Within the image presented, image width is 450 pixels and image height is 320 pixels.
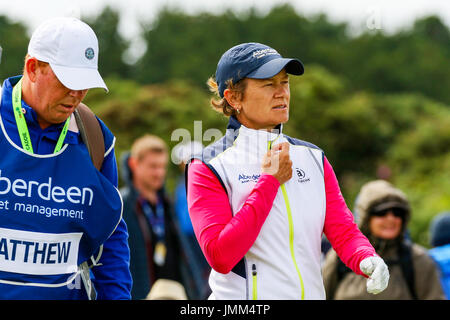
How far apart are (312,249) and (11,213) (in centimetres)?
120

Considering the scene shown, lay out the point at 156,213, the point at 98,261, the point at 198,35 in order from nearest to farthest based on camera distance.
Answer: the point at 98,261 < the point at 156,213 < the point at 198,35

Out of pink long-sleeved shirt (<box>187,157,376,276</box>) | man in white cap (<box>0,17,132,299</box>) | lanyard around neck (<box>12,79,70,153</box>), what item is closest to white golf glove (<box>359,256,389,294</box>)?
pink long-sleeved shirt (<box>187,157,376,276</box>)

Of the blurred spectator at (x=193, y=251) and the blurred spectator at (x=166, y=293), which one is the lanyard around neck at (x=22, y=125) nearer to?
the blurred spectator at (x=166, y=293)

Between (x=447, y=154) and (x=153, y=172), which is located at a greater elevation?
(x=447, y=154)

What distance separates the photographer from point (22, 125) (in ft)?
9.89

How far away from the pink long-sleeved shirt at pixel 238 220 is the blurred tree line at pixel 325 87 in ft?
39.0

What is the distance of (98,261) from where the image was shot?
10.8ft

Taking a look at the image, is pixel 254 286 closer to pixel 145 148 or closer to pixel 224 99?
pixel 224 99

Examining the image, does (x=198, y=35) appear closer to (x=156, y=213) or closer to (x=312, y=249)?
(x=156, y=213)

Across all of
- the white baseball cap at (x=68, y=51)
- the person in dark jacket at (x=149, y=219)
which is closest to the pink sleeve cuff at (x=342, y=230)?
the white baseball cap at (x=68, y=51)

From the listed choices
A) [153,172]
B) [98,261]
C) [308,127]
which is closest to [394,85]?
[308,127]

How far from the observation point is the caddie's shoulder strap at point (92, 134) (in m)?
3.20

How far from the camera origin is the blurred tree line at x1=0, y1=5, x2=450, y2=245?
74.1ft

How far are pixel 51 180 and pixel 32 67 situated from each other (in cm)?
47
